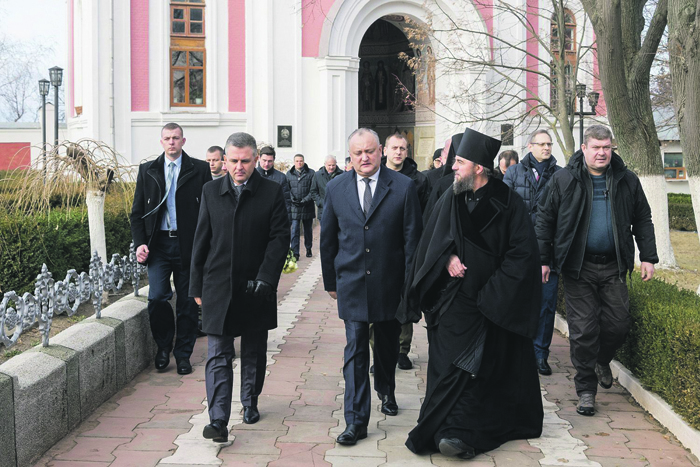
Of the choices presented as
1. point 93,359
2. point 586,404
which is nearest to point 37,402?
point 93,359

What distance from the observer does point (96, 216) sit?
8203mm

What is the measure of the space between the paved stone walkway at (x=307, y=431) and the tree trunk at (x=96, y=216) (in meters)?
1.64

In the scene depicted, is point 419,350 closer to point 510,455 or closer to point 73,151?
point 510,455

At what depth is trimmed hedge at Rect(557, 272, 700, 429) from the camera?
5.39m

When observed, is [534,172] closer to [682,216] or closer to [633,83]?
[633,83]

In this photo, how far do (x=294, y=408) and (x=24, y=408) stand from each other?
2014 mm

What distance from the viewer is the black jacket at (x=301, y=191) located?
16.2 metres

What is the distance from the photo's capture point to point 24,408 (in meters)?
4.80

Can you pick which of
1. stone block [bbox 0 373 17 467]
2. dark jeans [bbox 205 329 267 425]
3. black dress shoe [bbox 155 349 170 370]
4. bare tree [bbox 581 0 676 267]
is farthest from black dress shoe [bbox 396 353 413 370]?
bare tree [bbox 581 0 676 267]

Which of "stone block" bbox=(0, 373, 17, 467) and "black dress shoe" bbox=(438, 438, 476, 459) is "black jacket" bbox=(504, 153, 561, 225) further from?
"stone block" bbox=(0, 373, 17, 467)

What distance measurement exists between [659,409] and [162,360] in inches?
156

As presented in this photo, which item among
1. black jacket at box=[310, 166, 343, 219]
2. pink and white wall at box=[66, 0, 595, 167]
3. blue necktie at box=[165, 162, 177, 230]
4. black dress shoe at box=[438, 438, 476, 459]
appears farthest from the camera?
pink and white wall at box=[66, 0, 595, 167]

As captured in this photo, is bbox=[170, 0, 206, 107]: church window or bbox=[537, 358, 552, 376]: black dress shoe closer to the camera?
bbox=[537, 358, 552, 376]: black dress shoe

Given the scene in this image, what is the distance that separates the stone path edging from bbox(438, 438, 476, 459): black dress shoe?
55.1 inches
